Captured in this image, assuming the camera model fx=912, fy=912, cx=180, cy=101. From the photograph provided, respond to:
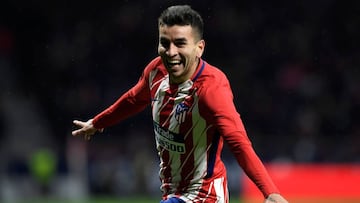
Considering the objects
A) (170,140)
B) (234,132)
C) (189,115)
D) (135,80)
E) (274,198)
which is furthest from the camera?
(135,80)

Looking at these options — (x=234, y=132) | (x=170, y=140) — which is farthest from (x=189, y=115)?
(x=234, y=132)

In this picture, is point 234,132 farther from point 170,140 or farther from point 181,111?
point 170,140

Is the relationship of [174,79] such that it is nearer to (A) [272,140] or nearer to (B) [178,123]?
(B) [178,123]

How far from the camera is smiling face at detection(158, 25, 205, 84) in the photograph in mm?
5781

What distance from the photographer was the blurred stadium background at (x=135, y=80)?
16.9 m

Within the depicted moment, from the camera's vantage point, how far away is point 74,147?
58.3 feet

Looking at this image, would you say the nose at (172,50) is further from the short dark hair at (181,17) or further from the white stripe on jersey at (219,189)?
the white stripe on jersey at (219,189)

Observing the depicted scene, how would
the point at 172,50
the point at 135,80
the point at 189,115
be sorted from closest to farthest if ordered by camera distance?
the point at 172,50, the point at 189,115, the point at 135,80

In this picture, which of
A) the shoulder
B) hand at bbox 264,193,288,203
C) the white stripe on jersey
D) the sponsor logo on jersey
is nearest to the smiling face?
the shoulder

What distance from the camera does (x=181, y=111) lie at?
19.5 feet

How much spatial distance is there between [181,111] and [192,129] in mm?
139

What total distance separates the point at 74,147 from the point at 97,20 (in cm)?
516

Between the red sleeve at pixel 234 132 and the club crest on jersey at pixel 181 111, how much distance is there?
0.22 metres

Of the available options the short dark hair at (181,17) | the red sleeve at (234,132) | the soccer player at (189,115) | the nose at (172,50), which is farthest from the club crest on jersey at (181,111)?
the short dark hair at (181,17)
